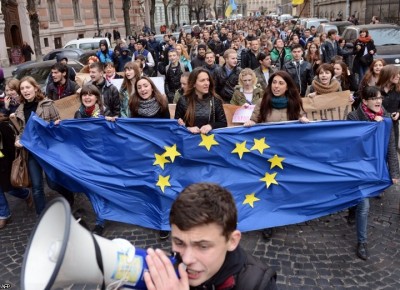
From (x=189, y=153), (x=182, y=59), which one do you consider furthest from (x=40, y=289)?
(x=182, y=59)

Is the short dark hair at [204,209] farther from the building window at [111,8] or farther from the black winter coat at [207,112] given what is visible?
the building window at [111,8]

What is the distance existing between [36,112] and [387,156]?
12.9ft

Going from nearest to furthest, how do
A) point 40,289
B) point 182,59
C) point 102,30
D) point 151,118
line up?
point 40,289 → point 151,118 → point 182,59 → point 102,30

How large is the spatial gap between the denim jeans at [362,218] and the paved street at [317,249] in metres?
0.19

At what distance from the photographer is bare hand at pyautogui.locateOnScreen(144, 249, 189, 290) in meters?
1.32

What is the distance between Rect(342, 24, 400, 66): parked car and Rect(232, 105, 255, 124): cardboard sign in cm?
706

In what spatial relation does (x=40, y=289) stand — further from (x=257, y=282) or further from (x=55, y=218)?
(x=257, y=282)

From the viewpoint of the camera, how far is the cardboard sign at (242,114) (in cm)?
569

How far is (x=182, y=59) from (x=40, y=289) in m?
8.61

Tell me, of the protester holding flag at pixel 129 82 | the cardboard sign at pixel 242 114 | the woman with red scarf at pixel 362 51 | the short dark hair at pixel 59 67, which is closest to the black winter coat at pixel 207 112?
the cardboard sign at pixel 242 114

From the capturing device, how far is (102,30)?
134 ft

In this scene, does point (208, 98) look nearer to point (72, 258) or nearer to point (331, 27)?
point (72, 258)

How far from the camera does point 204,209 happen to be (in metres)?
1.49

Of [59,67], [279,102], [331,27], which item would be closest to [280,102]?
[279,102]
